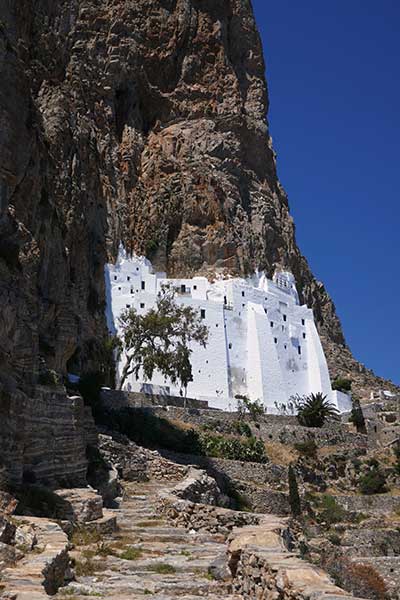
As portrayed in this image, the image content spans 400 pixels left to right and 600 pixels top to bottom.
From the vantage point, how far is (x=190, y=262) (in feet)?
194

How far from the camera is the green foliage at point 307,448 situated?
37.5m

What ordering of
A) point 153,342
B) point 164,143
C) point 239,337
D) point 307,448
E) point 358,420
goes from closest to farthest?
point 307,448, point 153,342, point 358,420, point 239,337, point 164,143

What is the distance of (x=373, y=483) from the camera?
1345 inches

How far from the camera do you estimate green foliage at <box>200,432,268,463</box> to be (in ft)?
101

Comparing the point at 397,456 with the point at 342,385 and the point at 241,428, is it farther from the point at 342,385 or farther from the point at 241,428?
the point at 342,385

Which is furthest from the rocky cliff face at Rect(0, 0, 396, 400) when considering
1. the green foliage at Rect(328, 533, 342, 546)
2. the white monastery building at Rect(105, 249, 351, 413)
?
the green foliage at Rect(328, 533, 342, 546)

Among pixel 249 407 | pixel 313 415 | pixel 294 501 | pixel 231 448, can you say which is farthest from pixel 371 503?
pixel 249 407

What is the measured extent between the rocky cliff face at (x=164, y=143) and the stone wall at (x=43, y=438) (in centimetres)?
2131

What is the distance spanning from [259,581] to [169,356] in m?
33.9

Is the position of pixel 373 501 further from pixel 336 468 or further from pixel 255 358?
pixel 255 358

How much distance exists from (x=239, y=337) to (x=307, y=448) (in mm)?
17399

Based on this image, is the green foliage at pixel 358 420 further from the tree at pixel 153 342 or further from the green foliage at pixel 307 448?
the tree at pixel 153 342

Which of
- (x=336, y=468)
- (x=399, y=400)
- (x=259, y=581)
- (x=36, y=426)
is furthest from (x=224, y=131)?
(x=259, y=581)

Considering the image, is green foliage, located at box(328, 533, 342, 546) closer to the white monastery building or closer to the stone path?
the stone path
